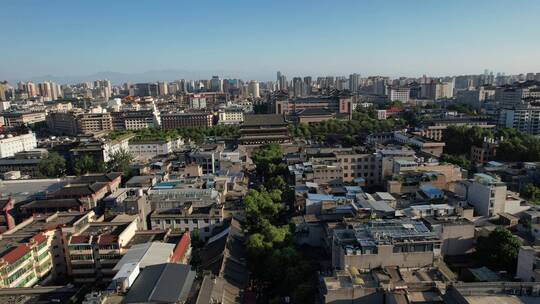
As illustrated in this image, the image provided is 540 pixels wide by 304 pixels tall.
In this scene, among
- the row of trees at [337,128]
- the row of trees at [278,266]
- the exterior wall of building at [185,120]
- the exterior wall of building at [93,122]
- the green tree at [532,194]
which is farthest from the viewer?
the exterior wall of building at [185,120]

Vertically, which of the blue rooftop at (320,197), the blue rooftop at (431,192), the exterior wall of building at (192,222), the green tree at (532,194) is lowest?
the exterior wall of building at (192,222)

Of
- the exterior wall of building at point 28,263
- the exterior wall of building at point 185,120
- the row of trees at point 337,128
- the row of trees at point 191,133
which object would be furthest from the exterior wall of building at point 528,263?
the exterior wall of building at point 185,120

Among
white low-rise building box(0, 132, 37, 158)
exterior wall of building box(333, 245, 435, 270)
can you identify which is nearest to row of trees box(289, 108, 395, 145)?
white low-rise building box(0, 132, 37, 158)

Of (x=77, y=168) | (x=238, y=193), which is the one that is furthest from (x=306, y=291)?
(x=77, y=168)

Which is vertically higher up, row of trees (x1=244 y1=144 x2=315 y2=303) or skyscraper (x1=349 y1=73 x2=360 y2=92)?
skyscraper (x1=349 y1=73 x2=360 y2=92)

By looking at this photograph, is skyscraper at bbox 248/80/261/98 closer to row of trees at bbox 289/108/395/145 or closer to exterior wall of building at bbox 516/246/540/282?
row of trees at bbox 289/108/395/145

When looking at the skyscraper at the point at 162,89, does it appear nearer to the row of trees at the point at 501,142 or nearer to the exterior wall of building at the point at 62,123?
the exterior wall of building at the point at 62,123
